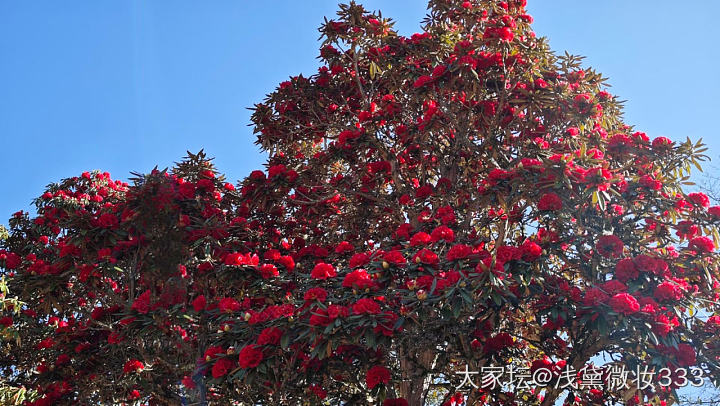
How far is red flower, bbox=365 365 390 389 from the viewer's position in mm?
4629

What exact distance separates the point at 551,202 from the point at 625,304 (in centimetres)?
97

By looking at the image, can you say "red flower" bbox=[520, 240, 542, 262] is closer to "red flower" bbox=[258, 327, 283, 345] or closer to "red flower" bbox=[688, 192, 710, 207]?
"red flower" bbox=[688, 192, 710, 207]

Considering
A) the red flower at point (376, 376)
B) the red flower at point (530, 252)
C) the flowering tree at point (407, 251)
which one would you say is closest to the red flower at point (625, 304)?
the flowering tree at point (407, 251)

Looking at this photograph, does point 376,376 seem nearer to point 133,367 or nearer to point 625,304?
point 625,304

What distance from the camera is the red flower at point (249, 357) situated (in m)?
4.12

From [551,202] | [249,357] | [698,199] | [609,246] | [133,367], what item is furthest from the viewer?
[133,367]

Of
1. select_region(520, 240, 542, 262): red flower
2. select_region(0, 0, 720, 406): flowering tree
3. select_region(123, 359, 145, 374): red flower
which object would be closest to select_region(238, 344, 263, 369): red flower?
select_region(0, 0, 720, 406): flowering tree

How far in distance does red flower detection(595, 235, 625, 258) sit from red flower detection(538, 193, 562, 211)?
0.55 metres

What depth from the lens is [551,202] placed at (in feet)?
15.0

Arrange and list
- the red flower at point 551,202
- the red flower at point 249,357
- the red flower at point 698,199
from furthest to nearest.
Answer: the red flower at point 698,199
the red flower at point 551,202
the red flower at point 249,357

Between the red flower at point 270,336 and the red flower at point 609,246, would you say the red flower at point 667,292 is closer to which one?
the red flower at point 609,246

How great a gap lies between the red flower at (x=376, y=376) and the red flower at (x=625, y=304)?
6.10ft

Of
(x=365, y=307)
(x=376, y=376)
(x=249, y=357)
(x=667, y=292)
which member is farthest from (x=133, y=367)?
(x=667, y=292)

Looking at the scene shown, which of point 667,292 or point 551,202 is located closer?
point 667,292
